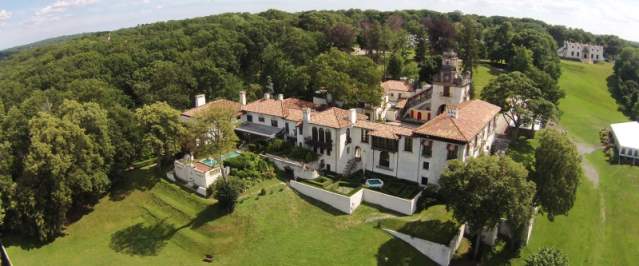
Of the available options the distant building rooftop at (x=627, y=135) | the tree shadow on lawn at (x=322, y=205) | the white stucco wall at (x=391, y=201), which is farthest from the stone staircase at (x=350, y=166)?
the distant building rooftop at (x=627, y=135)

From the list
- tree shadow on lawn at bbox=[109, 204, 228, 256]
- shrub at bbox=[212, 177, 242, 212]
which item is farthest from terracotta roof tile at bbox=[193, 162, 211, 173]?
tree shadow on lawn at bbox=[109, 204, 228, 256]

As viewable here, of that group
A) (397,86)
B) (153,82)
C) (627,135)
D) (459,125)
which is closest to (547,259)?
(459,125)

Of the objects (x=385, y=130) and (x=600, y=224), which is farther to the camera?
(x=385, y=130)

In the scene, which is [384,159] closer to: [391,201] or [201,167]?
[391,201]

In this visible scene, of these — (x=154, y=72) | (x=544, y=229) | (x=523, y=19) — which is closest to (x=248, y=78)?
(x=154, y=72)

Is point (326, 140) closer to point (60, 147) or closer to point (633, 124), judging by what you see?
point (60, 147)

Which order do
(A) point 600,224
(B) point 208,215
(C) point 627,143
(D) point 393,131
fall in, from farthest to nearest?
1. (C) point 627,143
2. (D) point 393,131
3. (A) point 600,224
4. (B) point 208,215
